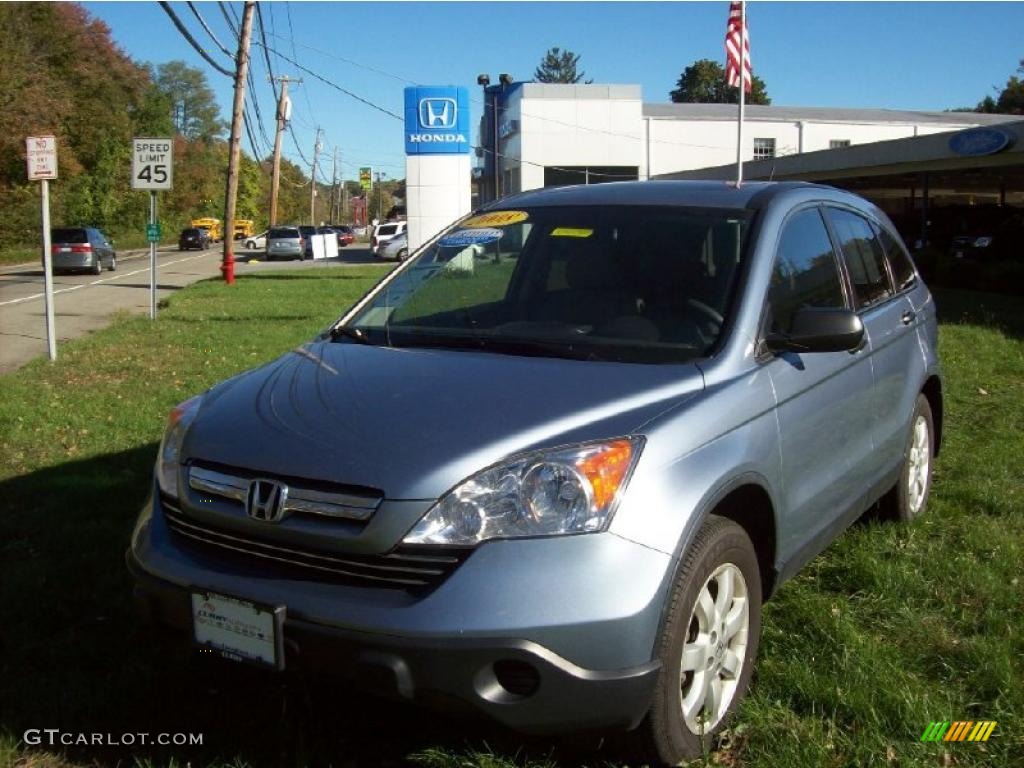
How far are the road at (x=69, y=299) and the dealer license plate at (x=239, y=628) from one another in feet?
31.9

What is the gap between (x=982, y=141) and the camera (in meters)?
19.9

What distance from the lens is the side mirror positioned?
3357 millimetres

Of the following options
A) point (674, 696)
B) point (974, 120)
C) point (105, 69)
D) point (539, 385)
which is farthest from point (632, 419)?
point (105, 69)

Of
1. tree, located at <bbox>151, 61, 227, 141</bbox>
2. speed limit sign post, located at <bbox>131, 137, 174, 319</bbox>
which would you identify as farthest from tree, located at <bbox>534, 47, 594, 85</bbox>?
speed limit sign post, located at <bbox>131, 137, 174, 319</bbox>

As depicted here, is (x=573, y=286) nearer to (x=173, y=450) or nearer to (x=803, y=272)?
(x=803, y=272)

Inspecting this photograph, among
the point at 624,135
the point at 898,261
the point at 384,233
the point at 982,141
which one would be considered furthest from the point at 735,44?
the point at 624,135

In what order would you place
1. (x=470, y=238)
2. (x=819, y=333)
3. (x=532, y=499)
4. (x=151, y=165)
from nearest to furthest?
(x=532, y=499) → (x=819, y=333) → (x=470, y=238) → (x=151, y=165)

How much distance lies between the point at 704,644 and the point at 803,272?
1.65 m

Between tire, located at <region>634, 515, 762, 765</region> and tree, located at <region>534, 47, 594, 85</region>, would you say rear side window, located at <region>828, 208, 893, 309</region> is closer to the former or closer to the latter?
tire, located at <region>634, 515, 762, 765</region>

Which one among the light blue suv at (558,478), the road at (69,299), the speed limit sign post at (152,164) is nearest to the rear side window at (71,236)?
the road at (69,299)

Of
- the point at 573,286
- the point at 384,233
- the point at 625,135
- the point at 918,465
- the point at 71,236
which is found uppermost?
the point at 625,135

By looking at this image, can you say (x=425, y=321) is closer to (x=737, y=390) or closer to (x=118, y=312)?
(x=737, y=390)

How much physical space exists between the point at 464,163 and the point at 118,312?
331 inches

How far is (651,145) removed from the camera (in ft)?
167
